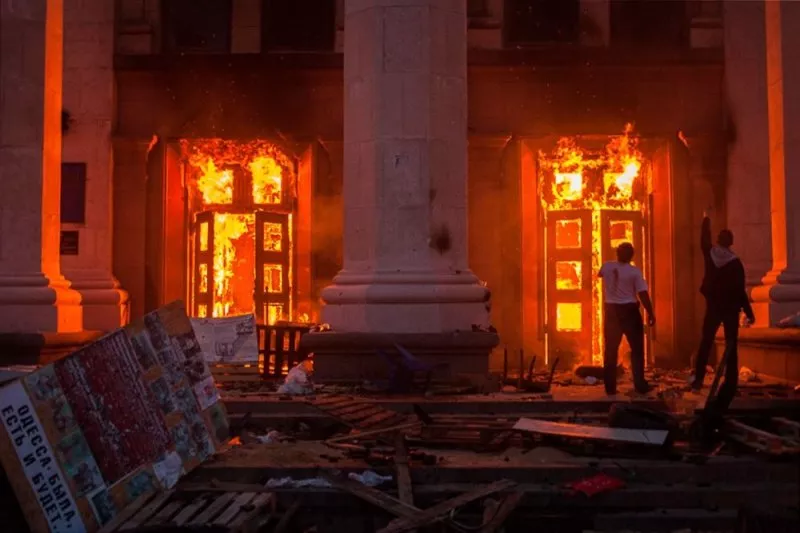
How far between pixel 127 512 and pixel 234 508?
786mm

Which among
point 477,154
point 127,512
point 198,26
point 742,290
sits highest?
point 198,26

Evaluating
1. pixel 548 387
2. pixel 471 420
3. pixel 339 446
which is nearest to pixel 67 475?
pixel 339 446

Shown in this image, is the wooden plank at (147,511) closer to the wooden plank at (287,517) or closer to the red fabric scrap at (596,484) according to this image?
the wooden plank at (287,517)

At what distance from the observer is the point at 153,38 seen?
1588cm

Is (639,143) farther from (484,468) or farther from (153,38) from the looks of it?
(484,468)

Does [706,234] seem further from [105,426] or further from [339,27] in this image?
[339,27]

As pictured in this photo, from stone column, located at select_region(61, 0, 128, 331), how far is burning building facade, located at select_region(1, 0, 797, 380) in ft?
0.13

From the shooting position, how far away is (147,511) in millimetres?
5715

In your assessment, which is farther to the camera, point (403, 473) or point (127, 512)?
point (403, 473)

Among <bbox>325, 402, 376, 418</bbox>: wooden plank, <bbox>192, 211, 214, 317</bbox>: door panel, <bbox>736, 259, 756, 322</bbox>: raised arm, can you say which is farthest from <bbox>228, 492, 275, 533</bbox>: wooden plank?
<bbox>192, 211, 214, 317</bbox>: door panel

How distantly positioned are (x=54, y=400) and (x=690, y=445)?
4.97 m

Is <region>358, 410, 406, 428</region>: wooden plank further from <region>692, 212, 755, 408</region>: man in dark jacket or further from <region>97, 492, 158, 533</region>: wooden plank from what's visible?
<region>692, 212, 755, 408</region>: man in dark jacket

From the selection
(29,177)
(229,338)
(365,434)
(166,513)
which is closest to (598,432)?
(365,434)

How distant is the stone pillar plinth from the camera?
10359 millimetres
